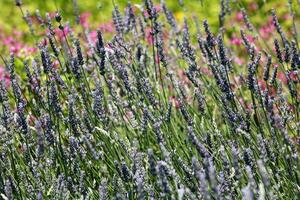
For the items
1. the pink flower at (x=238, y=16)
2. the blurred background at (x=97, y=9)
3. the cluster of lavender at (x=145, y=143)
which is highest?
the blurred background at (x=97, y=9)

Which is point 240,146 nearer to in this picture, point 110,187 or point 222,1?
point 110,187

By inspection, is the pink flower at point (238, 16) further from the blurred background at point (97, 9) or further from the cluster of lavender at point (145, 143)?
the cluster of lavender at point (145, 143)

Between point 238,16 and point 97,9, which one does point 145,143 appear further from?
point 97,9

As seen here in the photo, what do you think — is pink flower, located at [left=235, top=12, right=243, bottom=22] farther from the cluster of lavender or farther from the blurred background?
the cluster of lavender

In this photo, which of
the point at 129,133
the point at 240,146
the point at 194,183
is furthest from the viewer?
the point at 129,133

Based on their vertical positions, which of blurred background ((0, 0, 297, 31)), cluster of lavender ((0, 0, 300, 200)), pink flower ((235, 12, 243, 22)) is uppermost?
blurred background ((0, 0, 297, 31))

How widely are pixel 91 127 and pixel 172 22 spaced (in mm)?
1271

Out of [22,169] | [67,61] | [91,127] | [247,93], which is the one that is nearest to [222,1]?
[247,93]

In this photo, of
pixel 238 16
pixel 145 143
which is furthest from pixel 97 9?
pixel 145 143

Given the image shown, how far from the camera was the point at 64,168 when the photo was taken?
238 cm

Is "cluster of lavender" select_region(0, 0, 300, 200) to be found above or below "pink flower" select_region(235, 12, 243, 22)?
below

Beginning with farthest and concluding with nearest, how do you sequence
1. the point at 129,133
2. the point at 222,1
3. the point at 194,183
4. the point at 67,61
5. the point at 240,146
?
the point at 222,1 → the point at 67,61 → the point at 129,133 → the point at 240,146 → the point at 194,183

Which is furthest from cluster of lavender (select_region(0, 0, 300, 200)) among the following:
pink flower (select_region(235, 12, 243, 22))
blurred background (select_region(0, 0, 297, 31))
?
blurred background (select_region(0, 0, 297, 31))

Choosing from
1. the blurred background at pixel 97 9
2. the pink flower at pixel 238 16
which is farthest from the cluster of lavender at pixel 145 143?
the blurred background at pixel 97 9
